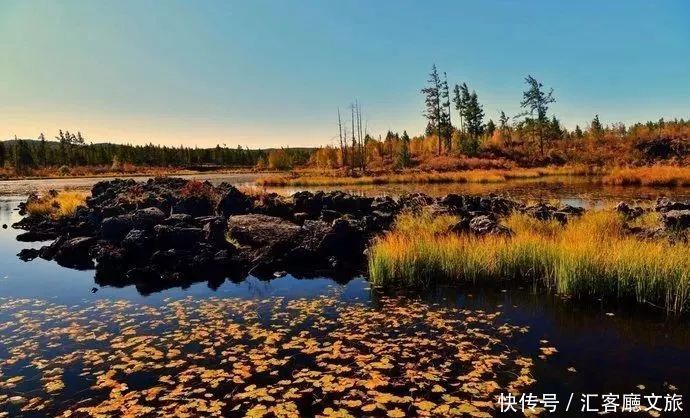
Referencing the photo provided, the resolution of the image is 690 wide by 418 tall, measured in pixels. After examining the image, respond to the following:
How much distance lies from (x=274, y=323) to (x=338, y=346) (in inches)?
76.8

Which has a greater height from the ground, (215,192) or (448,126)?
(448,126)

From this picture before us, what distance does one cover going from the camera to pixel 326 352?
7789 mm

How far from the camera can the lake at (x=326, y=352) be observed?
6340 mm

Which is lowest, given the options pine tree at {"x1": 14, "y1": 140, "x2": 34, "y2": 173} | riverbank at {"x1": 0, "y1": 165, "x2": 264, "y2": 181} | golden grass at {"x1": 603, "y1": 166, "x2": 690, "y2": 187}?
golden grass at {"x1": 603, "y1": 166, "x2": 690, "y2": 187}

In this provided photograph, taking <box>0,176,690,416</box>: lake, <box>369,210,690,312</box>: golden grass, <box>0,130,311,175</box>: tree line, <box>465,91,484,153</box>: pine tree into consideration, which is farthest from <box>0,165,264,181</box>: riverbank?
<box>0,176,690,416</box>: lake

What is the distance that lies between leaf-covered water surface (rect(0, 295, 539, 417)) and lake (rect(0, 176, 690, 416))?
0.09 ft

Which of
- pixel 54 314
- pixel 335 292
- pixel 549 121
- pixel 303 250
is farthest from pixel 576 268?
pixel 549 121

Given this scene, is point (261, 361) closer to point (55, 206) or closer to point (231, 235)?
point (231, 235)

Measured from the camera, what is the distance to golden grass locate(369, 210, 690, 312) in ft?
31.8

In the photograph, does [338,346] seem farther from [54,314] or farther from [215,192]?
[215,192]

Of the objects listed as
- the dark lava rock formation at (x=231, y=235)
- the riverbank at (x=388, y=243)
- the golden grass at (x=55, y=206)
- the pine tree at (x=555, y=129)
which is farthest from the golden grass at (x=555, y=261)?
the pine tree at (x=555, y=129)

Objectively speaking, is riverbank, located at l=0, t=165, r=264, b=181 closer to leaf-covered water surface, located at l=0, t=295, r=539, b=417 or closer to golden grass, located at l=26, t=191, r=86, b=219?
golden grass, located at l=26, t=191, r=86, b=219

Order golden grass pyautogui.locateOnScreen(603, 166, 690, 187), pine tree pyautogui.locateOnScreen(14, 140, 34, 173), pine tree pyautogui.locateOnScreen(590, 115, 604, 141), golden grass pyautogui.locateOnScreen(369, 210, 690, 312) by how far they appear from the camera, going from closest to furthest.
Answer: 1. golden grass pyautogui.locateOnScreen(369, 210, 690, 312)
2. golden grass pyautogui.locateOnScreen(603, 166, 690, 187)
3. pine tree pyautogui.locateOnScreen(590, 115, 604, 141)
4. pine tree pyautogui.locateOnScreen(14, 140, 34, 173)

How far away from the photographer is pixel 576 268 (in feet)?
34.4
